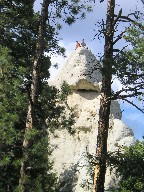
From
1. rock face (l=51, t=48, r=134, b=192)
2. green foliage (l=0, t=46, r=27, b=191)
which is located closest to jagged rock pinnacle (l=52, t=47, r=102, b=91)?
rock face (l=51, t=48, r=134, b=192)

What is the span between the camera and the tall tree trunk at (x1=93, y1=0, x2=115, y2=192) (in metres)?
10.5

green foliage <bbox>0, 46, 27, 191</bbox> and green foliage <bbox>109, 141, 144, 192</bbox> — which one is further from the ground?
green foliage <bbox>0, 46, 27, 191</bbox>

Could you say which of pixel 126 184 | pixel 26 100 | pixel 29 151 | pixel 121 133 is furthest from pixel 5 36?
pixel 121 133

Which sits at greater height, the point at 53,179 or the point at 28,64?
the point at 28,64

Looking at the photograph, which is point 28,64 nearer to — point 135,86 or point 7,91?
point 7,91

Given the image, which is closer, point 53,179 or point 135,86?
point 135,86

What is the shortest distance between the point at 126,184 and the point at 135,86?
4703 millimetres

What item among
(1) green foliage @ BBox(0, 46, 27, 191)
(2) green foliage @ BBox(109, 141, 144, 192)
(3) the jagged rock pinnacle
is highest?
(3) the jagged rock pinnacle

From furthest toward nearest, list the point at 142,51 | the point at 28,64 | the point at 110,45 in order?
the point at 28,64
the point at 110,45
the point at 142,51

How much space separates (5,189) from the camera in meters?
16.5

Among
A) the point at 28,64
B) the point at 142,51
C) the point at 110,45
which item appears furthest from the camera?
the point at 28,64

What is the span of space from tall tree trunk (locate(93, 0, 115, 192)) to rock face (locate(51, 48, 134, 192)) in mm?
10023

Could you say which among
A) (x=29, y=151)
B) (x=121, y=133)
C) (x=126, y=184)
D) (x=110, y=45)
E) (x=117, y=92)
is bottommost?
(x=126, y=184)

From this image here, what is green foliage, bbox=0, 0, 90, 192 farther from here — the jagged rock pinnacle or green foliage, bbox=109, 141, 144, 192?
the jagged rock pinnacle
